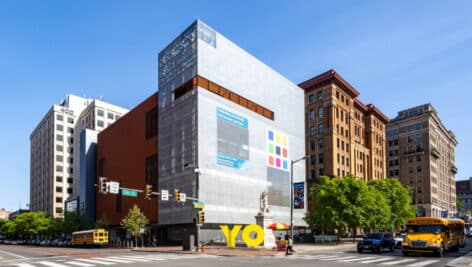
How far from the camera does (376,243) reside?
1385 inches

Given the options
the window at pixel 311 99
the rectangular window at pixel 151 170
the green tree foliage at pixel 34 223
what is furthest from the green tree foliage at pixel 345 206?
the green tree foliage at pixel 34 223

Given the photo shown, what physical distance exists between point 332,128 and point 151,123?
4196cm

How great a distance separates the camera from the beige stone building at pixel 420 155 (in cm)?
13675

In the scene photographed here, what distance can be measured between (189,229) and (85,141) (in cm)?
5012

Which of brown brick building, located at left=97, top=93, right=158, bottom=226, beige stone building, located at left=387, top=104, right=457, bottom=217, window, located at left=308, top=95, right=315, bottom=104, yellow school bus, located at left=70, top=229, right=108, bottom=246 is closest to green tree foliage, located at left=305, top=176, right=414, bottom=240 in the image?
brown brick building, located at left=97, top=93, right=158, bottom=226

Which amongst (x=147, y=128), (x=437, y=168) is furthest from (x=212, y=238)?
(x=437, y=168)

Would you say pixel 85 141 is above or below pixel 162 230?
above

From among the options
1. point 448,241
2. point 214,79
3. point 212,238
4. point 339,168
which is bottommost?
point 212,238

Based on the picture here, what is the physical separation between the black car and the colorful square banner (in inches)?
1481

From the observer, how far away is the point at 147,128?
75.7m

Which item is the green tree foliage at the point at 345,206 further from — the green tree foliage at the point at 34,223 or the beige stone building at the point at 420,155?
the green tree foliage at the point at 34,223

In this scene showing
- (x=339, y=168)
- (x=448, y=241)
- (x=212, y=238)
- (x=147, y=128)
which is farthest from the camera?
(x=339, y=168)

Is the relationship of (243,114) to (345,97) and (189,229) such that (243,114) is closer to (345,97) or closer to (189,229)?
(189,229)

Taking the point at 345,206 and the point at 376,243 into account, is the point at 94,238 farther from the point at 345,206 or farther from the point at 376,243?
the point at 376,243
